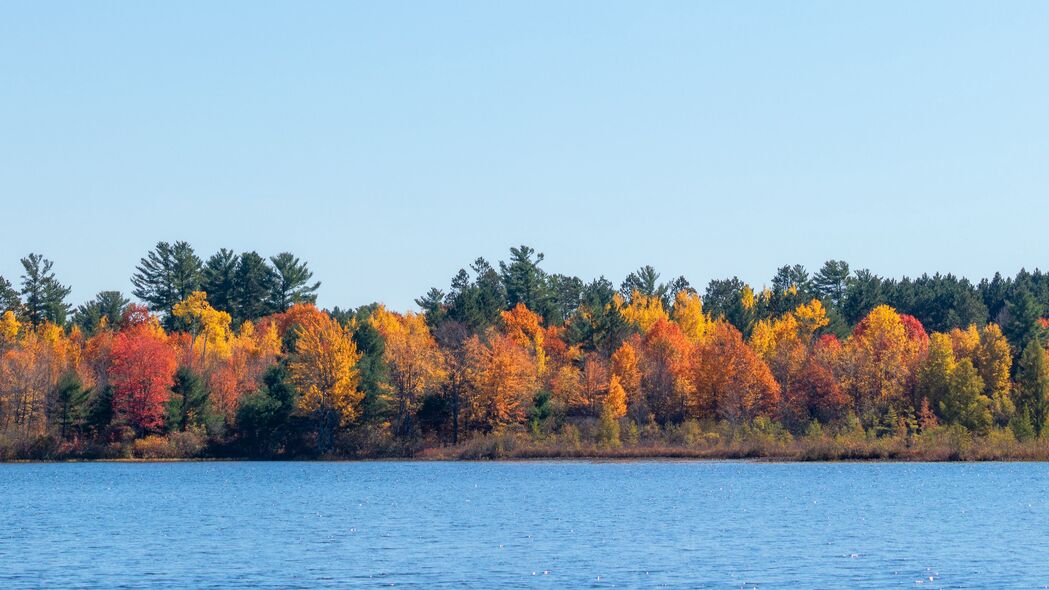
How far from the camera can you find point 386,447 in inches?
4596

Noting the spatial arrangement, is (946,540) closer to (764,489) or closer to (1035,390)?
(764,489)

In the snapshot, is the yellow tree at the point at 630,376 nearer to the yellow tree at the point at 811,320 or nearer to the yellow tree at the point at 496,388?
the yellow tree at the point at 496,388

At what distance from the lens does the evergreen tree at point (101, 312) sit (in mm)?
163250

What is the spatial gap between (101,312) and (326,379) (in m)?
83.5

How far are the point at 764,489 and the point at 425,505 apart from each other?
20.3 metres

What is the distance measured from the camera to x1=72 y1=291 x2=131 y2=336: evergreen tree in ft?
536

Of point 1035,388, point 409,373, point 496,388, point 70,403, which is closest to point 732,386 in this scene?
point 496,388

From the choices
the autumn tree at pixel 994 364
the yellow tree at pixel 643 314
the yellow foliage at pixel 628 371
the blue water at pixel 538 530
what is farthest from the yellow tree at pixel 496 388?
the autumn tree at pixel 994 364

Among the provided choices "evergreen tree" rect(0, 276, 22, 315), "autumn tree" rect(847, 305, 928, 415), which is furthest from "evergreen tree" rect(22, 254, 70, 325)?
"autumn tree" rect(847, 305, 928, 415)

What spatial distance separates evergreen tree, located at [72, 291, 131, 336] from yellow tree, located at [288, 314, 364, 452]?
52366mm

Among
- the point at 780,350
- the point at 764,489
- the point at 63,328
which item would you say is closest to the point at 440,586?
the point at 764,489

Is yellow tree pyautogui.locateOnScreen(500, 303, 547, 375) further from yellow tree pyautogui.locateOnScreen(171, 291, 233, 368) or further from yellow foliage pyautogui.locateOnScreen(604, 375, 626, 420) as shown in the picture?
yellow tree pyautogui.locateOnScreen(171, 291, 233, 368)

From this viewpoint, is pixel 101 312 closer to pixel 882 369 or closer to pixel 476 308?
pixel 476 308

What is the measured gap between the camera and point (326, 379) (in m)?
115
